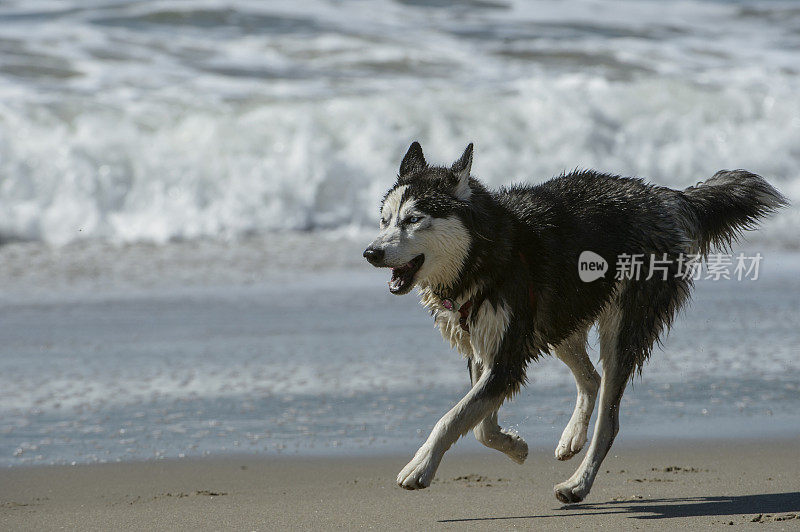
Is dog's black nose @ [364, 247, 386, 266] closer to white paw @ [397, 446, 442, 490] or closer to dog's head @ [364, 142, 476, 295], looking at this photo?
dog's head @ [364, 142, 476, 295]

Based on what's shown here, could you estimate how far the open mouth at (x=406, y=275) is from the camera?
13.3ft

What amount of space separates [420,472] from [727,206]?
201cm

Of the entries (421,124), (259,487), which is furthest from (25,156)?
(259,487)

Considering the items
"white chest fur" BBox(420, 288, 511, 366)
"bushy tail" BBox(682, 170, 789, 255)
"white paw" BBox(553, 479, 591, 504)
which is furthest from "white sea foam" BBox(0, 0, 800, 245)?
"white paw" BBox(553, 479, 591, 504)

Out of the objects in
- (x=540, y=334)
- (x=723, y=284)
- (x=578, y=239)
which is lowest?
(x=723, y=284)

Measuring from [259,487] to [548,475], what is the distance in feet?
4.17

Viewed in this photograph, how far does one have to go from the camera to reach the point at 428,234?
4.07m

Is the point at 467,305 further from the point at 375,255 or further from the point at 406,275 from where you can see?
the point at 375,255

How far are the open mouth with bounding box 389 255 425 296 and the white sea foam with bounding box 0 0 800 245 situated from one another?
7567mm

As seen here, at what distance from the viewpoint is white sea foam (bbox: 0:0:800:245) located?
39.2 ft

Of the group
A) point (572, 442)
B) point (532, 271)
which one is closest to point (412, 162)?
point (532, 271)

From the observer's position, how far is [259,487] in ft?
14.5

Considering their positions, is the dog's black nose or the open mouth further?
the open mouth

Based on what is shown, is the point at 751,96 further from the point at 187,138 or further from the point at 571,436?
the point at 571,436
